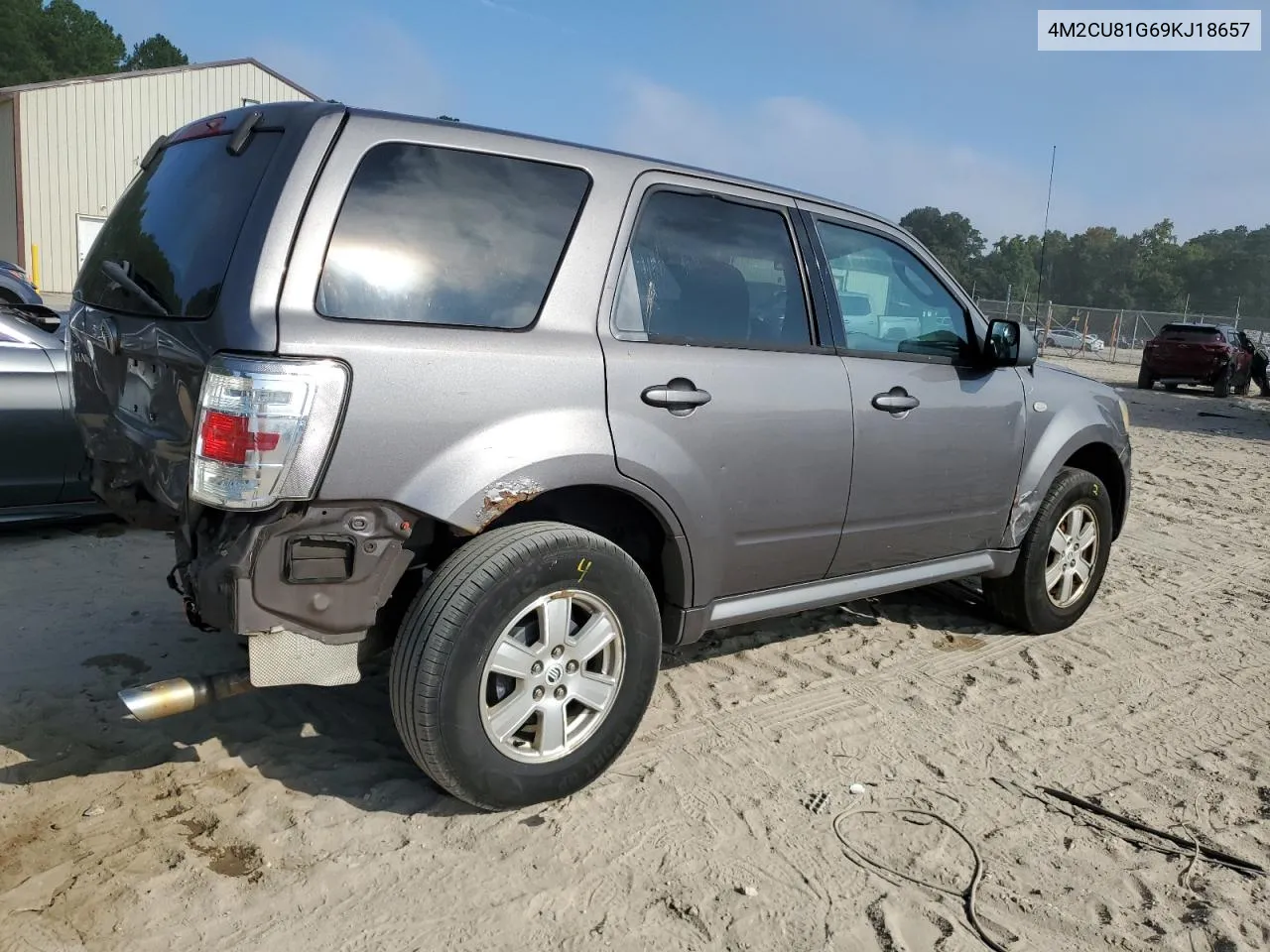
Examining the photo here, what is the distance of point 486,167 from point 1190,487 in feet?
27.7

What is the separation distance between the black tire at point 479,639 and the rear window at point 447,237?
66 cm

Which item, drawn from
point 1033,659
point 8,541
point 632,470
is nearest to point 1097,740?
point 1033,659

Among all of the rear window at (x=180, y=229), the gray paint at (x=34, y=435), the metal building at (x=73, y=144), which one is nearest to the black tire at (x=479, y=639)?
the rear window at (x=180, y=229)

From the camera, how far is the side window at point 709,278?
3.11 metres

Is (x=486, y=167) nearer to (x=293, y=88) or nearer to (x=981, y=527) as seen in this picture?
(x=981, y=527)

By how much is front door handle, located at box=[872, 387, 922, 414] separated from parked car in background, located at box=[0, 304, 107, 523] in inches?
155

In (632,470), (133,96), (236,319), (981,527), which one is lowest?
(981,527)

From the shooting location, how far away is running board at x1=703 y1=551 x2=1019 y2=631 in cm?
345

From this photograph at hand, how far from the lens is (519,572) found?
268 centimetres

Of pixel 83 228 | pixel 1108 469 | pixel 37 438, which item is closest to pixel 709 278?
pixel 1108 469

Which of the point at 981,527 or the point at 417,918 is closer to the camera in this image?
the point at 417,918

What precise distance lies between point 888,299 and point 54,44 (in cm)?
8472

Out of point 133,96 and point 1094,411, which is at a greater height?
point 133,96

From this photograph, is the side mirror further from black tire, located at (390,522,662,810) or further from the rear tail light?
the rear tail light
